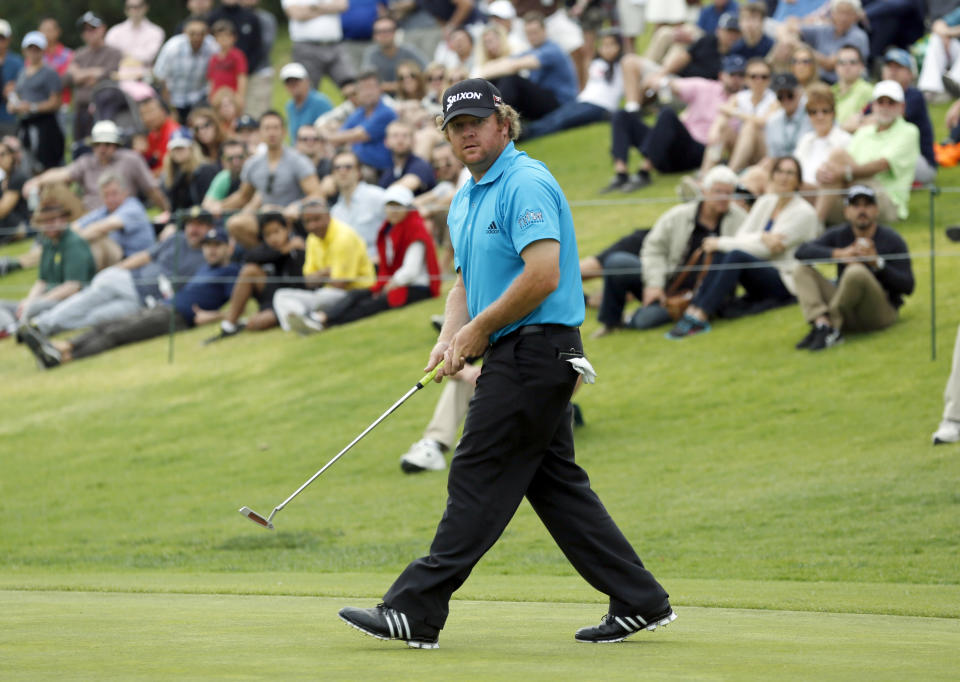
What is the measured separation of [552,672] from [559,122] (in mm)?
16908

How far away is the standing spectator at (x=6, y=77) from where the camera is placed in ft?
85.7

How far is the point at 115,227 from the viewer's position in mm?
18469

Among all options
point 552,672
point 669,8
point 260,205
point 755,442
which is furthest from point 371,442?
point 669,8

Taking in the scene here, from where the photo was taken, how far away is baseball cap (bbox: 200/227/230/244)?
1684 cm

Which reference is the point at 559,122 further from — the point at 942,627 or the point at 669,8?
the point at 942,627

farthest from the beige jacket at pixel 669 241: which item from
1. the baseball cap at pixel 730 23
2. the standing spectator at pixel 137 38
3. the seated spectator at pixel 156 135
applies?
the standing spectator at pixel 137 38

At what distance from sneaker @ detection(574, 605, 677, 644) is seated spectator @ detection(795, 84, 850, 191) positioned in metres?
9.69

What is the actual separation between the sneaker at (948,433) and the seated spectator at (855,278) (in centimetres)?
215

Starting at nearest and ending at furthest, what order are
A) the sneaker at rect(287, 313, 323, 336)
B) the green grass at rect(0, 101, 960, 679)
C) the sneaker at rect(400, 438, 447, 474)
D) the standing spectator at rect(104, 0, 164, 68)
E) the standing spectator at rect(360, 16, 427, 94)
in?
the green grass at rect(0, 101, 960, 679)
the sneaker at rect(400, 438, 447, 474)
the sneaker at rect(287, 313, 323, 336)
the standing spectator at rect(360, 16, 427, 94)
the standing spectator at rect(104, 0, 164, 68)

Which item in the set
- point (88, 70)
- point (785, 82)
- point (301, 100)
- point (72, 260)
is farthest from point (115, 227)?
point (785, 82)

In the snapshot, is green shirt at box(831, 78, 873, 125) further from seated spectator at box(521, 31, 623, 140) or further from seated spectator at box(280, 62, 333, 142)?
seated spectator at box(280, 62, 333, 142)

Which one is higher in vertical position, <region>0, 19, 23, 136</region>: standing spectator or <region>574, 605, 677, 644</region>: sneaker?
<region>574, 605, 677, 644</region>: sneaker

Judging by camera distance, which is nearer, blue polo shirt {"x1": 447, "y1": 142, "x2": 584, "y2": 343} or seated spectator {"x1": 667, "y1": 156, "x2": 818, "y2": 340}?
blue polo shirt {"x1": 447, "y1": 142, "x2": 584, "y2": 343}

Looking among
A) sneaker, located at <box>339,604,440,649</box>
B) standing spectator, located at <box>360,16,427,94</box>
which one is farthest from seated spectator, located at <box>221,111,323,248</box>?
sneaker, located at <box>339,604,440,649</box>
